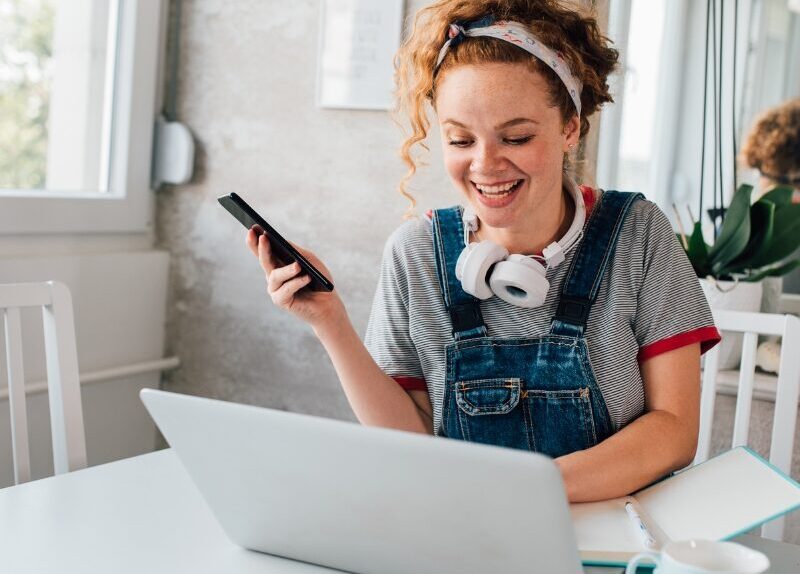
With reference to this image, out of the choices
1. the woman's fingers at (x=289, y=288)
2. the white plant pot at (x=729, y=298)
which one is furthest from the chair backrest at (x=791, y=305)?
the woman's fingers at (x=289, y=288)

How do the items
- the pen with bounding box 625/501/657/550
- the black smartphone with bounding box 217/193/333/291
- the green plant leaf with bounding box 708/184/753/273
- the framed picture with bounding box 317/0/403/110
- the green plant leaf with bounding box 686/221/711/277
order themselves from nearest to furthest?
the pen with bounding box 625/501/657/550 → the black smartphone with bounding box 217/193/333/291 → the green plant leaf with bounding box 708/184/753/273 → the green plant leaf with bounding box 686/221/711/277 → the framed picture with bounding box 317/0/403/110

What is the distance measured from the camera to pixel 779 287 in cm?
202

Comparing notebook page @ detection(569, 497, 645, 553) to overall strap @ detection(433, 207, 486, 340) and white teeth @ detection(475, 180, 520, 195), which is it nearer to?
overall strap @ detection(433, 207, 486, 340)

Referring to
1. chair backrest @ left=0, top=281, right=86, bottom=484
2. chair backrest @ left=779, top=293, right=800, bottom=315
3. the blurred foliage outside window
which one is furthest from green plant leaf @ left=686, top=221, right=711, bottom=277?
the blurred foliage outside window

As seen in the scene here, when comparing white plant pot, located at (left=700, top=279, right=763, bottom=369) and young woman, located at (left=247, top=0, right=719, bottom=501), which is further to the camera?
white plant pot, located at (left=700, top=279, right=763, bottom=369)

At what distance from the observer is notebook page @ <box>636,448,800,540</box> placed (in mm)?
894

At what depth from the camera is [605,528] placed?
92 centimetres

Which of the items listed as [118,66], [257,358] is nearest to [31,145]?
[118,66]

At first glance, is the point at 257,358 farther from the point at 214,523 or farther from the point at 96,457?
the point at 214,523

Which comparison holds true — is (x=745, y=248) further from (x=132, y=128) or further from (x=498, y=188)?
(x=132, y=128)

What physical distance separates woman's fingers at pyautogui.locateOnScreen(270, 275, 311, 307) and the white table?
252mm

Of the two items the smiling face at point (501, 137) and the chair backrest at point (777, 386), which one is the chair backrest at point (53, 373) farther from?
the chair backrest at point (777, 386)

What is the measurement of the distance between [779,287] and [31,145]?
5.70 ft

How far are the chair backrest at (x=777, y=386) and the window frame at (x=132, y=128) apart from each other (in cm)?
142
